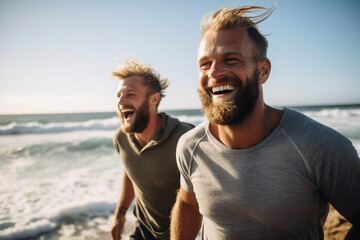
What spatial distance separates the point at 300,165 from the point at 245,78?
0.71m

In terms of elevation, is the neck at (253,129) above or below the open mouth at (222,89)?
below

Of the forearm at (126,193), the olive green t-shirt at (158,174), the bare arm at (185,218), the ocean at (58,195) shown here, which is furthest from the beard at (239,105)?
the ocean at (58,195)

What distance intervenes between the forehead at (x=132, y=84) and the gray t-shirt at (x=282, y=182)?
181 centimetres

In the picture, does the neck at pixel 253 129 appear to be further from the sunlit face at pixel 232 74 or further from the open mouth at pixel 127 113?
the open mouth at pixel 127 113

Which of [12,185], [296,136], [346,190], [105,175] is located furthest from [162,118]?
[12,185]

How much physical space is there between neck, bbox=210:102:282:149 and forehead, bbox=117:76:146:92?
1898mm

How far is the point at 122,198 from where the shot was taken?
317cm

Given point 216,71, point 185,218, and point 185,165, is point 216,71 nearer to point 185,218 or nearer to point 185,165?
point 185,165

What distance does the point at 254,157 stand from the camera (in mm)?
1427

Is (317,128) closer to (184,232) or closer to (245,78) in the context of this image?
(245,78)

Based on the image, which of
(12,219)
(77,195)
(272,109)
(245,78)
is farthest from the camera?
(77,195)

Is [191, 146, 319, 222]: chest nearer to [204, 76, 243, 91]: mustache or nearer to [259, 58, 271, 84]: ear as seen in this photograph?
[204, 76, 243, 91]: mustache

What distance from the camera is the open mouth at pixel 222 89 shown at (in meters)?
1.50

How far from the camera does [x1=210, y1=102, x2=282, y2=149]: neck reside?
4.90 ft
